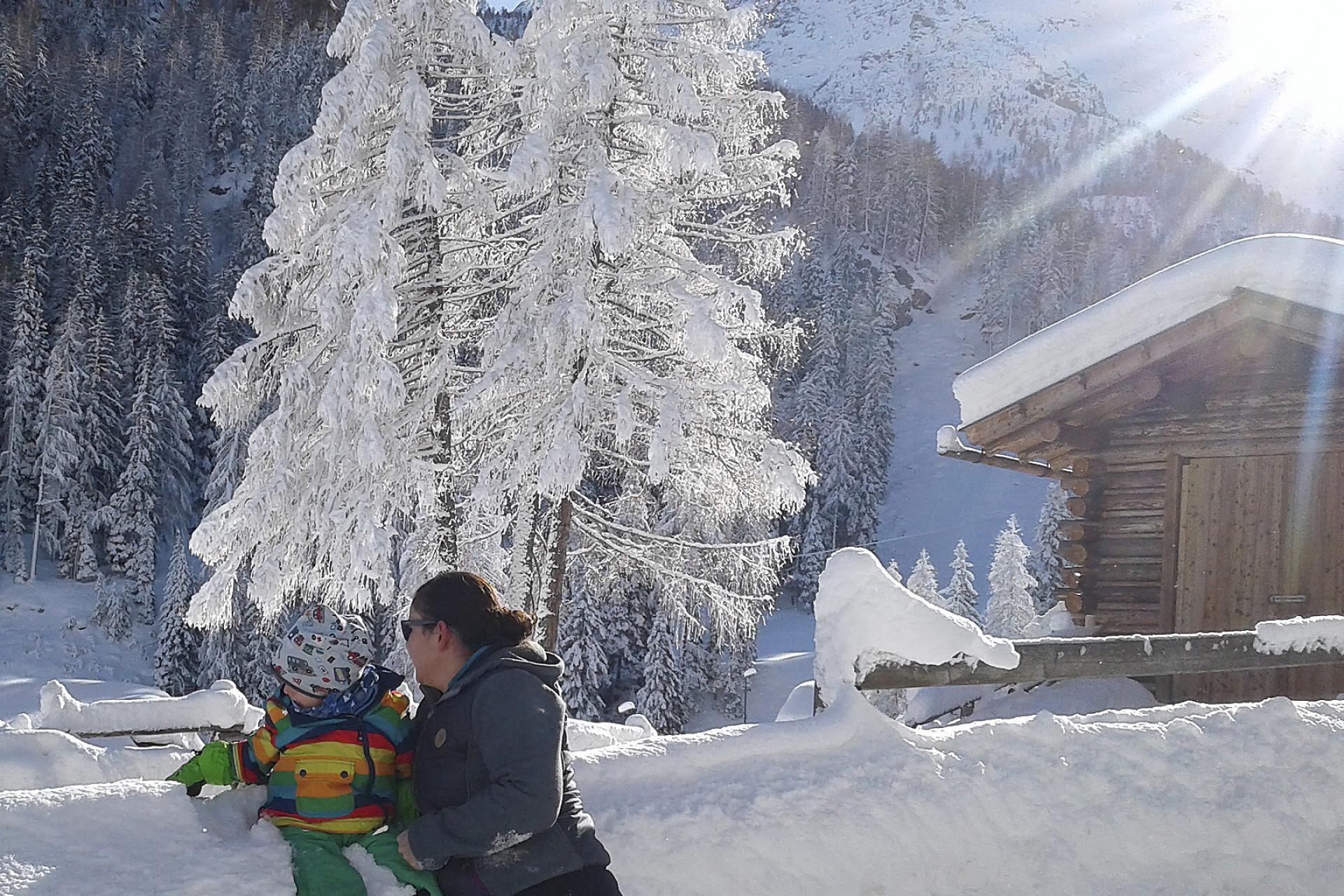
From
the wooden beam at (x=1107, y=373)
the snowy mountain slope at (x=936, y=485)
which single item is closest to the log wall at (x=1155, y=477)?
the wooden beam at (x=1107, y=373)

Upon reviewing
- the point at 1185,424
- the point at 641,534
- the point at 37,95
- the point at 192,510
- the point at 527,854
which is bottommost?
the point at 192,510

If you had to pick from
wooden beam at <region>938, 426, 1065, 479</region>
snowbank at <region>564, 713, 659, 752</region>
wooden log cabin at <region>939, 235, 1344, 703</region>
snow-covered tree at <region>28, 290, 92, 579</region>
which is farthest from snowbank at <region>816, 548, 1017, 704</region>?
snow-covered tree at <region>28, 290, 92, 579</region>

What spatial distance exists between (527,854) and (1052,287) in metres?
89.5

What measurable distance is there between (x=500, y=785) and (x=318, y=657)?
0.65m

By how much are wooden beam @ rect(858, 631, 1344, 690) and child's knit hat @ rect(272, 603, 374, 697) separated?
88.7 inches

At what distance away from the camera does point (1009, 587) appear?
42031 mm

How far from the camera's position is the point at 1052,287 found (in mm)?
85312

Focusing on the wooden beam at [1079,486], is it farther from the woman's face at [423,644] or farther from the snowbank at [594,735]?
the woman's face at [423,644]

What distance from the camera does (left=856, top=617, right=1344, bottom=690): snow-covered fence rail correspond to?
474 centimetres

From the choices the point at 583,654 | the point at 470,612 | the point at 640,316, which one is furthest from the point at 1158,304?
the point at 583,654

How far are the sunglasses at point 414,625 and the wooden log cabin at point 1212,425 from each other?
21.7 ft

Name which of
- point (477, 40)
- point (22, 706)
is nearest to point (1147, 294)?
point (477, 40)

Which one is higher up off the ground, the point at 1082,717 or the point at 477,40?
the point at 477,40

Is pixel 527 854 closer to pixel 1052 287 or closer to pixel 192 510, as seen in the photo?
pixel 192 510
